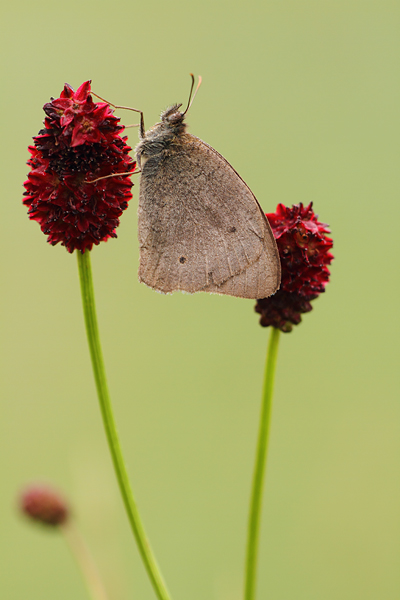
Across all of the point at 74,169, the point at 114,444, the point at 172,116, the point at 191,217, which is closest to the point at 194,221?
the point at 191,217

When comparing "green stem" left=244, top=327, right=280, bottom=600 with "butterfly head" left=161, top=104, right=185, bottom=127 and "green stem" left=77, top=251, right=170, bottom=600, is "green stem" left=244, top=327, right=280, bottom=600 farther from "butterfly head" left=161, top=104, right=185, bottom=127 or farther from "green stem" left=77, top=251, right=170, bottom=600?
"butterfly head" left=161, top=104, right=185, bottom=127

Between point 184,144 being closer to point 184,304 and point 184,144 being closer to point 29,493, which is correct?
point 29,493

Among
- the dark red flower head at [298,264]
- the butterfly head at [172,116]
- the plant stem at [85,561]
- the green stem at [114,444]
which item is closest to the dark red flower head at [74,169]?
the green stem at [114,444]

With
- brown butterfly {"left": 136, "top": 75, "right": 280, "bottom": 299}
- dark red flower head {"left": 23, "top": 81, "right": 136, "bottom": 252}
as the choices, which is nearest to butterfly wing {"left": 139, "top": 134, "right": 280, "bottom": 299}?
brown butterfly {"left": 136, "top": 75, "right": 280, "bottom": 299}

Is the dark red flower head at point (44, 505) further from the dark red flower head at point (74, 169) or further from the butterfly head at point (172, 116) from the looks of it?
the butterfly head at point (172, 116)

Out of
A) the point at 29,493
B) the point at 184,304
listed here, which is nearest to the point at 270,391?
the point at 29,493

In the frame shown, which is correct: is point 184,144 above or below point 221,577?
above
